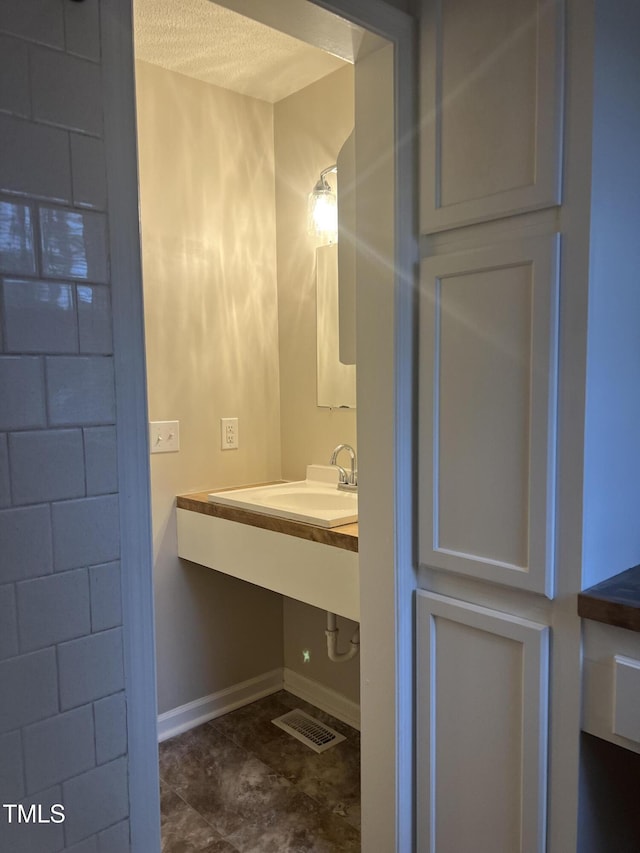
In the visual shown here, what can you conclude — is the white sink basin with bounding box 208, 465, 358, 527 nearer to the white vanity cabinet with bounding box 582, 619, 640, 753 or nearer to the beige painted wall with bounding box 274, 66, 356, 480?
the beige painted wall with bounding box 274, 66, 356, 480

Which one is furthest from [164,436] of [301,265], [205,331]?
[301,265]

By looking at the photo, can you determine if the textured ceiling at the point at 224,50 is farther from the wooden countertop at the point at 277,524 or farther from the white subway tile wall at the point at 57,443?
the wooden countertop at the point at 277,524

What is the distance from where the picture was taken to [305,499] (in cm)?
238

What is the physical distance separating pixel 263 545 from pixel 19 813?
119 centimetres

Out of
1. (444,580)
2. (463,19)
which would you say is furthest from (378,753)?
(463,19)

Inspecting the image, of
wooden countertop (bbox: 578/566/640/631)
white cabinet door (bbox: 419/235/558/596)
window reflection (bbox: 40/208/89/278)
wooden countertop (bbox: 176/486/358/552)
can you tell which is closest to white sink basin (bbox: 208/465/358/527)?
wooden countertop (bbox: 176/486/358/552)

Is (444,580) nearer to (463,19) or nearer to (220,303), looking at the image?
(463,19)

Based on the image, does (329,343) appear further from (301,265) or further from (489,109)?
(489,109)

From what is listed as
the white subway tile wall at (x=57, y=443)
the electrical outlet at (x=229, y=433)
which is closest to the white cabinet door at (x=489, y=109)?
the white subway tile wall at (x=57, y=443)

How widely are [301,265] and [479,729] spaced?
180 centimetres

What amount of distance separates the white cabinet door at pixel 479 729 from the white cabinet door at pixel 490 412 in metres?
0.12

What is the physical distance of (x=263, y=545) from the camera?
209 cm

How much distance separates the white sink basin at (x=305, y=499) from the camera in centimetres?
196

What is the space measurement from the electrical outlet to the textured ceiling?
1.28 m
